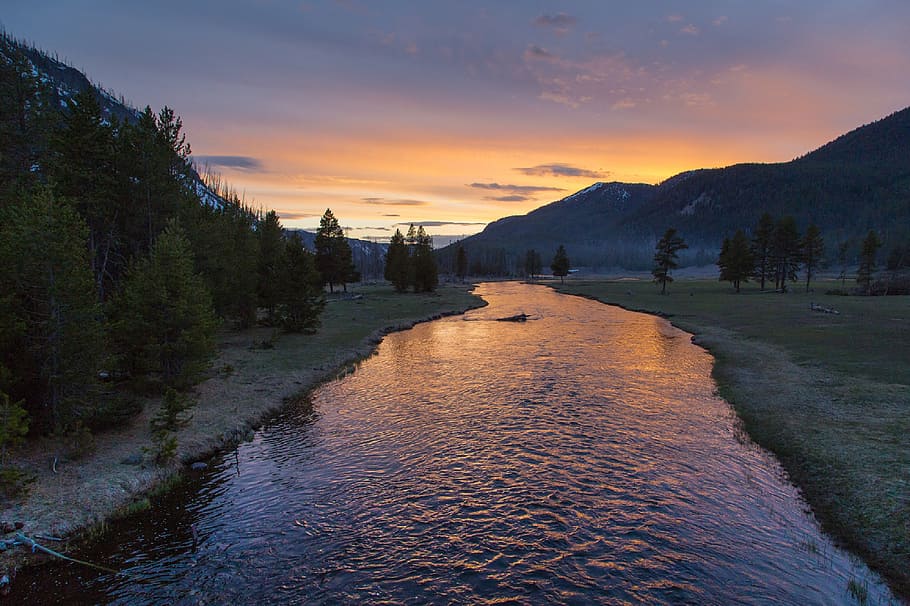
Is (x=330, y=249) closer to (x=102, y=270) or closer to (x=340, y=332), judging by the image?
(x=340, y=332)

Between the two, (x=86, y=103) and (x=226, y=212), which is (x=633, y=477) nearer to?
(x=86, y=103)

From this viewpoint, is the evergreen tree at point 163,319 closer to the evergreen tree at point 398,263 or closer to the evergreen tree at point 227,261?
the evergreen tree at point 227,261

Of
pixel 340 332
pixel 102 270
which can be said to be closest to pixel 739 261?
pixel 340 332

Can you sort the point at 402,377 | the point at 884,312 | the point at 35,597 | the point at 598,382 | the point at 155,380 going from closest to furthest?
the point at 35,597 → the point at 155,380 → the point at 598,382 → the point at 402,377 → the point at 884,312

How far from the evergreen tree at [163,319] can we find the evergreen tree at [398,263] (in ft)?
269

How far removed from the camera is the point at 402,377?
3338 cm

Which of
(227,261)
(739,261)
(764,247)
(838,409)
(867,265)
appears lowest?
(838,409)

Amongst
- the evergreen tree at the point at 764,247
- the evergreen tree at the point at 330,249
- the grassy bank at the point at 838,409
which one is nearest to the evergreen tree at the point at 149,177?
the grassy bank at the point at 838,409

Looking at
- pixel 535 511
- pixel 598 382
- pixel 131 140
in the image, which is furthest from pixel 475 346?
pixel 131 140

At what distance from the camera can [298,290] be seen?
5006cm

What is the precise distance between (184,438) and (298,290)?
30674 millimetres

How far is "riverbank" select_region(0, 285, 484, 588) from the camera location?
14.3 meters

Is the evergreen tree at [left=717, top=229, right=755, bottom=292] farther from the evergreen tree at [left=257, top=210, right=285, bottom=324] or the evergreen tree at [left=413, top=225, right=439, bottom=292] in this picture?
the evergreen tree at [left=257, top=210, right=285, bottom=324]

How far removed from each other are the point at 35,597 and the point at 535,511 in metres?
13.6
